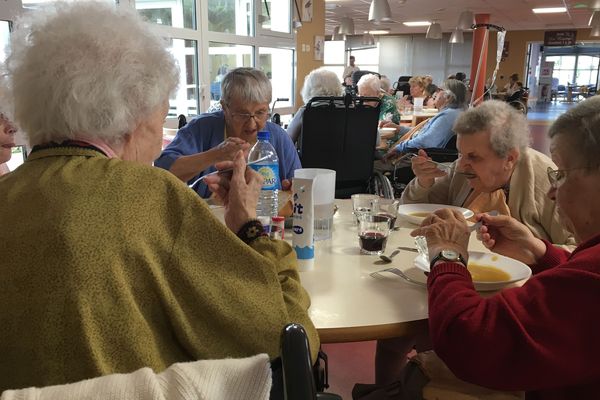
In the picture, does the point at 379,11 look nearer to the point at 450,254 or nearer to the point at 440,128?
the point at 440,128

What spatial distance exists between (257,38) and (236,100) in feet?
12.0

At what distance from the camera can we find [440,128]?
441 centimetres

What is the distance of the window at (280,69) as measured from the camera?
6277 millimetres

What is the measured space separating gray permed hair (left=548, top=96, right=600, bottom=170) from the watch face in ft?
1.04

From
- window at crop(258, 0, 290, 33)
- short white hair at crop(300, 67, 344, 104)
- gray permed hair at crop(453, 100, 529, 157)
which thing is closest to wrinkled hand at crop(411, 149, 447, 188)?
gray permed hair at crop(453, 100, 529, 157)

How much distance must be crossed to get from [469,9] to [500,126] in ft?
36.5

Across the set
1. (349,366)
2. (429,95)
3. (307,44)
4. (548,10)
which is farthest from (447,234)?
(548,10)

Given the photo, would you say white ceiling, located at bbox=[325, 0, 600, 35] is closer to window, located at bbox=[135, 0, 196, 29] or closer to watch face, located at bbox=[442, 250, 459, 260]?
window, located at bbox=[135, 0, 196, 29]

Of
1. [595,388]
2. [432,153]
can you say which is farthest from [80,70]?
[432,153]

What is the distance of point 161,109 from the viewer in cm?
102

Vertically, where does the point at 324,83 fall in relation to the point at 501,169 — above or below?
above

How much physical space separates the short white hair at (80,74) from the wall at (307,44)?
241 inches

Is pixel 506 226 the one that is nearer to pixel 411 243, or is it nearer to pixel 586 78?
pixel 411 243

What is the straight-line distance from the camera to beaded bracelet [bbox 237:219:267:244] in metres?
0.99
